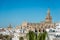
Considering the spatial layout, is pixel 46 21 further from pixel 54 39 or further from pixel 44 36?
pixel 44 36

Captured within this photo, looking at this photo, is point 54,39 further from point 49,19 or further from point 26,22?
point 26,22

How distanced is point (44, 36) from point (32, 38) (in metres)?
0.91

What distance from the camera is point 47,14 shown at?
4719 inches

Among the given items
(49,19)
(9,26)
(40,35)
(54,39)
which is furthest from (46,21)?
(40,35)

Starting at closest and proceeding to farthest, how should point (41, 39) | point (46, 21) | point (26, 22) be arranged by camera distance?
point (41, 39) < point (46, 21) < point (26, 22)

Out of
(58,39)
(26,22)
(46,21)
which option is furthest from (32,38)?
(26,22)

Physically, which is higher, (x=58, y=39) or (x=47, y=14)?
(x=47, y=14)

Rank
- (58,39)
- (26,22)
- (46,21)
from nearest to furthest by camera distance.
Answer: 1. (58,39)
2. (46,21)
3. (26,22)

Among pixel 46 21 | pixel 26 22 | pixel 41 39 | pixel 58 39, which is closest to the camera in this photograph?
pixel 41 39

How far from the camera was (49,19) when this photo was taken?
389 ft

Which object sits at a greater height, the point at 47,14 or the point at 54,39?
the point at 47,14

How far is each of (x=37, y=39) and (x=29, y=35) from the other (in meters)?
0.66

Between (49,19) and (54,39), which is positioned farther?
(49,19)

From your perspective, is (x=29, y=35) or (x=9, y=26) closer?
(x=29, y=35)
